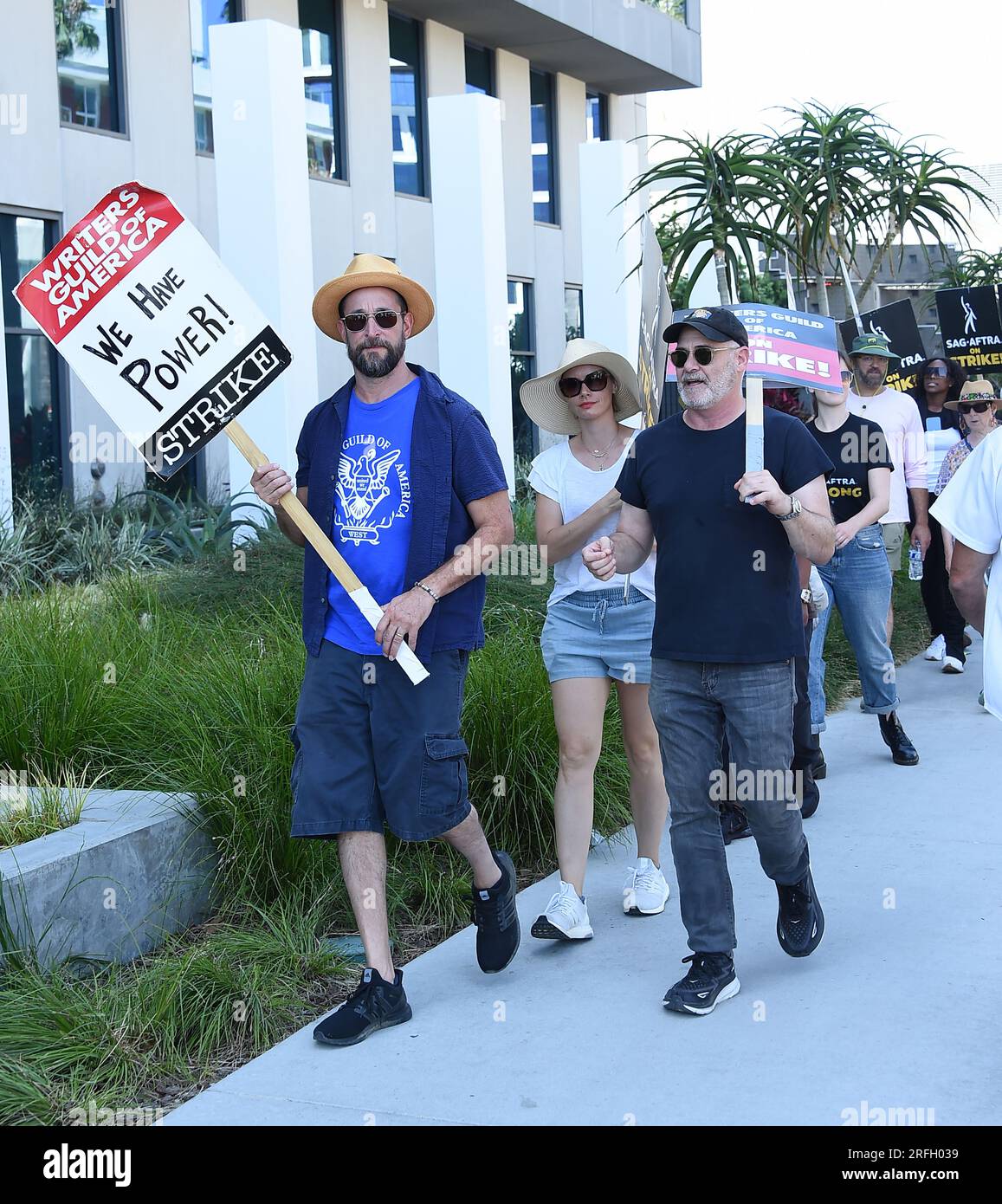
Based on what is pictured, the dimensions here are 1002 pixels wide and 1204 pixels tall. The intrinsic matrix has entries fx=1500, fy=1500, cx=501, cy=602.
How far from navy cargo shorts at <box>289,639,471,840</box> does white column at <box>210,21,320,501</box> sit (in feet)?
24.8

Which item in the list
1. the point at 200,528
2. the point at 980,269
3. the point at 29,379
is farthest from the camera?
the point at 980,269

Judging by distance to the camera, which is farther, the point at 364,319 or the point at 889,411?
the point at 889,411

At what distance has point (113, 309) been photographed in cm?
473

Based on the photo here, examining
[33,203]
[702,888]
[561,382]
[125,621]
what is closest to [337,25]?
[33,203]

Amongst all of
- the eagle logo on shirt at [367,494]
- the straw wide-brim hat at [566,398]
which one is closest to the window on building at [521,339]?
the straw wide-brim hat at [566,398]

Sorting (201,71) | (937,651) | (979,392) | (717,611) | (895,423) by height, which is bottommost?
(937,651)

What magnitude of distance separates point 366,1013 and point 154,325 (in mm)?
2217

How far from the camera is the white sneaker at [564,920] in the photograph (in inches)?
201

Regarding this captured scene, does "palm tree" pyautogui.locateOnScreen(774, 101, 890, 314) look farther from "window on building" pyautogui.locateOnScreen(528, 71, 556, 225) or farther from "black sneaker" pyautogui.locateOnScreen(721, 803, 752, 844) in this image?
"window on building" pyautogui.locateOnScreen(528, 71, 556, 225)

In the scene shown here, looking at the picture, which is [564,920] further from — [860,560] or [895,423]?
[895,423]

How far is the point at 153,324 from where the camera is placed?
4.73 meters

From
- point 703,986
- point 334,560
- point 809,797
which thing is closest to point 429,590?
point 334,560

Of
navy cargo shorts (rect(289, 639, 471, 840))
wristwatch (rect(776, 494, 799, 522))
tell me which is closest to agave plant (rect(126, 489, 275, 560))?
navy cargo shorts (rect(289, 639, 471, 840))

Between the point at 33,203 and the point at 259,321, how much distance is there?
10.9 meters
